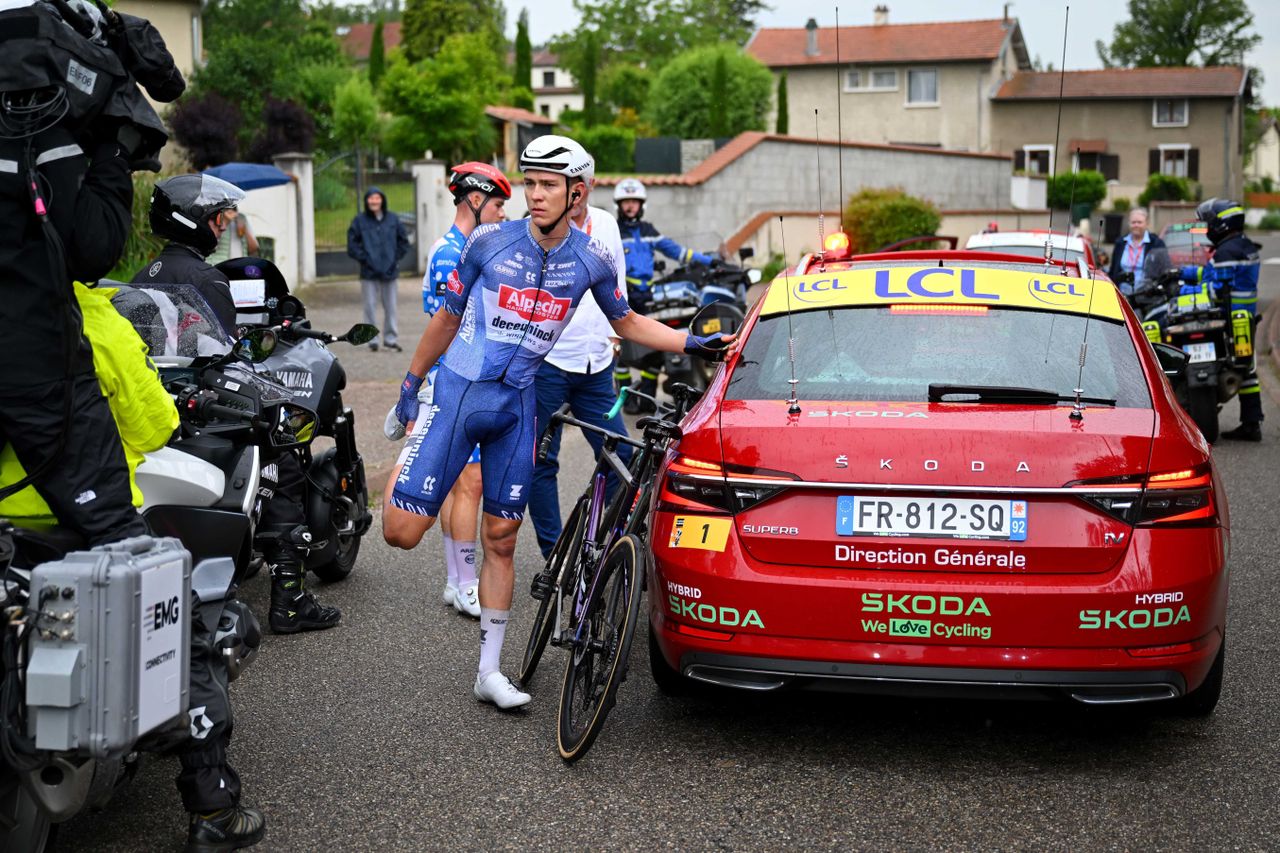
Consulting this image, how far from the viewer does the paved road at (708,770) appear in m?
4.16

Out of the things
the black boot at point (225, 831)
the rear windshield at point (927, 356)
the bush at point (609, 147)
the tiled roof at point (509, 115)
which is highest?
the tiled roof at point (509, 115)

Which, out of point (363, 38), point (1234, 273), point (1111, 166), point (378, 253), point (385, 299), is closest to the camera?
point (1234, 273)

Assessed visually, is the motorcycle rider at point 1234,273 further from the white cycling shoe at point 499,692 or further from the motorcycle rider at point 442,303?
the white cycling shoe at point 499,692

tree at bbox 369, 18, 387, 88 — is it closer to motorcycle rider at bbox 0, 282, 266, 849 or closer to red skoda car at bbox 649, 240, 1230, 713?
red skoda car at bbox 649, 240, 1230, 713

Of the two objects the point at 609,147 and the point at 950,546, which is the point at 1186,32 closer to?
the point at 609,147

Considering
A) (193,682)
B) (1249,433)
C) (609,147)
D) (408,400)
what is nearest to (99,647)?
(193,682)

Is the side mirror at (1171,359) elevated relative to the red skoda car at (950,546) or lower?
elevated

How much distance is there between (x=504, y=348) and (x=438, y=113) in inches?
1635

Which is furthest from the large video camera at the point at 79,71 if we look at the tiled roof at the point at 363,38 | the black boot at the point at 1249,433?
the tiled roof at the point at 363,38

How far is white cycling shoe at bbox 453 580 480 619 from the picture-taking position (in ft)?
21.6

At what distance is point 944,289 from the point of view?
17.7 ft

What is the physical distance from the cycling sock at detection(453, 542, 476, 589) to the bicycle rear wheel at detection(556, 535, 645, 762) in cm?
170

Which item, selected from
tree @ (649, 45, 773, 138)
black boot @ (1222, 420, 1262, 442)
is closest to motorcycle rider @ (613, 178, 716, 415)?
black boot @ (1222, 420, 1262, 442)

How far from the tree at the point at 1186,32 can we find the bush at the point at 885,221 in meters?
67.1
